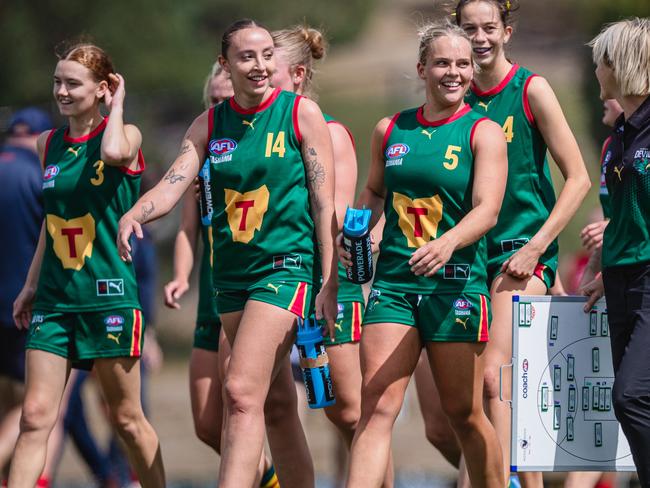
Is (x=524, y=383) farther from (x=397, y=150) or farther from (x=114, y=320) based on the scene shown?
(x=114, y=320)

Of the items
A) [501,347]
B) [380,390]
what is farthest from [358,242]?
[501,347]

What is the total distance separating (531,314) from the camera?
19.4 ft

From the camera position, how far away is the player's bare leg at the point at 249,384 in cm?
549

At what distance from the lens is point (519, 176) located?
612 centimetres

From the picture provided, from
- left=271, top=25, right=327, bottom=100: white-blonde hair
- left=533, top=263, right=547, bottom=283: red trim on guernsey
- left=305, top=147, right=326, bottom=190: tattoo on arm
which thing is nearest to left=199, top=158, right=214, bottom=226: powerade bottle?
left=305, top=147, right=326, bottom=190: tattoo on arm

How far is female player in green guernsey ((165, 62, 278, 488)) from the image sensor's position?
22.4 feet

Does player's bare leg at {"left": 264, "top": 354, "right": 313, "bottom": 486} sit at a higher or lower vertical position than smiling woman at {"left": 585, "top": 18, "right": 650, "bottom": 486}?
lower

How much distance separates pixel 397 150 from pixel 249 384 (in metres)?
1.25

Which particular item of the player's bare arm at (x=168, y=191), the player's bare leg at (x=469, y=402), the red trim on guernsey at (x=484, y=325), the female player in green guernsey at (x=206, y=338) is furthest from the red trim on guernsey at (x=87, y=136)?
the red trim on guernsey at (x=484, y=325)

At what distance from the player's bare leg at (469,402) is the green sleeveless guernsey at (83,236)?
1655mm

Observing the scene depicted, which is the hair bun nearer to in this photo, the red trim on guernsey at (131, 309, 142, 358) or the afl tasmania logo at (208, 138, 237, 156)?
the afl tasmania logo at (208, 138, 237, 156)

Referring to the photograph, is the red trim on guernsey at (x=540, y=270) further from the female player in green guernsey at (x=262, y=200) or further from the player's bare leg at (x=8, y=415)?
the player's bare leg at (x=8, y=415)

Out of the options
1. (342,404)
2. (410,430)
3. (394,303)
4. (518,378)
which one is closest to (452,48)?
(394,303)

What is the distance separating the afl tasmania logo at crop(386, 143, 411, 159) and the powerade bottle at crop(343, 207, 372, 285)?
34 cm
